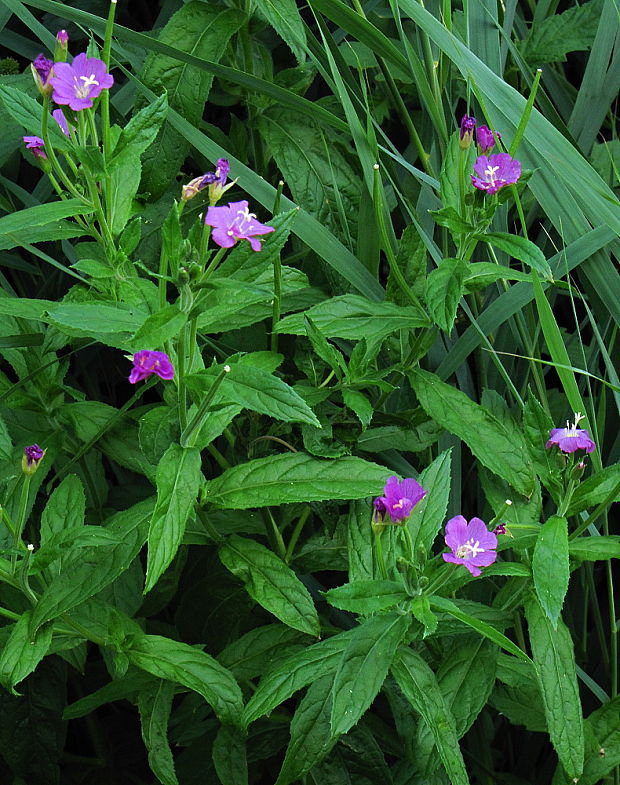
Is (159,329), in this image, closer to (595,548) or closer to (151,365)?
(151,365)

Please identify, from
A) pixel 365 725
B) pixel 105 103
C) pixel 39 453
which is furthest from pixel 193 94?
pixel 365 725

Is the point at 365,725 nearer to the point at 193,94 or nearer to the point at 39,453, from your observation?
the point at 39,453

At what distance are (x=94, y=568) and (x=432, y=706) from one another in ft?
1.40

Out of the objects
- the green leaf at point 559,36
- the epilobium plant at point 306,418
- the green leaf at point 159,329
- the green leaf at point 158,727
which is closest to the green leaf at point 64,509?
the epilobium plant at point 306,418

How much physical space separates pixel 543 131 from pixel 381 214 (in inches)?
9.3

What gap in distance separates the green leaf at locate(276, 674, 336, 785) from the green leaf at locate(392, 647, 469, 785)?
110 mm

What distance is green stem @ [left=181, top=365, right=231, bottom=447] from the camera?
1.03 metres

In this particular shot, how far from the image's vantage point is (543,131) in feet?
4.27

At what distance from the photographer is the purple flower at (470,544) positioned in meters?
1.04

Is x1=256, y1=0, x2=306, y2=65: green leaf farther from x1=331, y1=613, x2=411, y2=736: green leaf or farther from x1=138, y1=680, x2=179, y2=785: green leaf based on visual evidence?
x1=138, y1=680, x2=179, y2=785: green leaf

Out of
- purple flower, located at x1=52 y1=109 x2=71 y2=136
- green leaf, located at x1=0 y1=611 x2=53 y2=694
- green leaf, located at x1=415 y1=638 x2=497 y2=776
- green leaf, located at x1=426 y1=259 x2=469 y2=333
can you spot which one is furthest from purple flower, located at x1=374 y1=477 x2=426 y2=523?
purple flower, located at x1=52 y1=109 x2=71 y2=136

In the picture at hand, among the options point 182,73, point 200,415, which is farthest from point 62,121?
point 200,415

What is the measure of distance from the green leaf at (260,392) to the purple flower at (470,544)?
0.19 meters

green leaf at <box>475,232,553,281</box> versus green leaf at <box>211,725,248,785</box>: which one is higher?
green leaf at <box>475,232,553,281</box>
